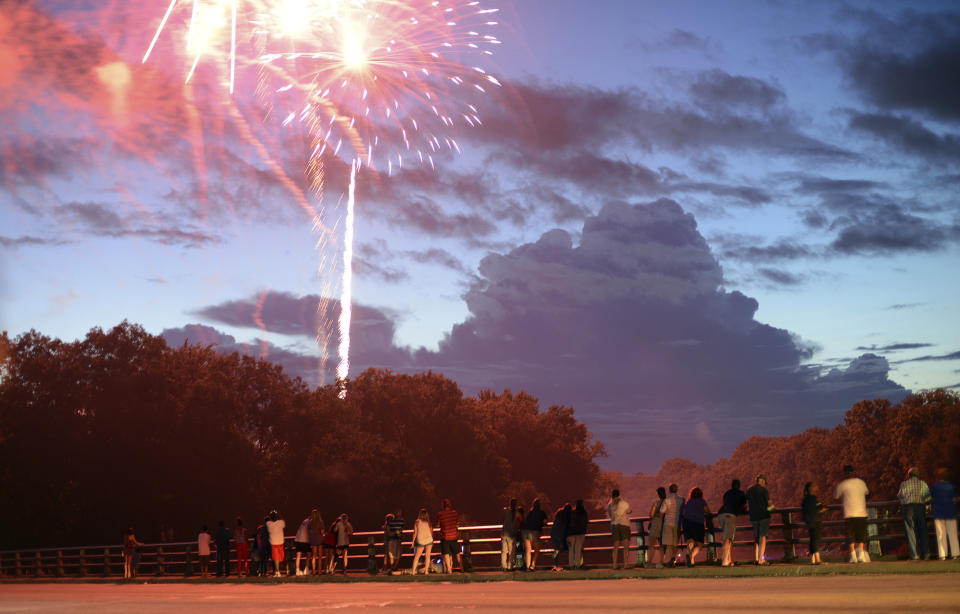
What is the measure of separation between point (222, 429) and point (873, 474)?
212ft

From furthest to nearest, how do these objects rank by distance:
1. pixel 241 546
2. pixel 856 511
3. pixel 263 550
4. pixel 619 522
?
pixel 241 546 < pixel 263 550 < pixel 619 522 < pixel 856 511

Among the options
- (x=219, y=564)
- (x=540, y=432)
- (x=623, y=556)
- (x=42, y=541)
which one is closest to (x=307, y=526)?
(x=219, y=564)

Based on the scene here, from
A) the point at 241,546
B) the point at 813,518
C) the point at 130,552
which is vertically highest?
the point at 813,518

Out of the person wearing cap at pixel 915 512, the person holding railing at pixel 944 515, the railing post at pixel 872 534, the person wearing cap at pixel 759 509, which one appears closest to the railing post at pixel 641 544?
the person wearing cap at pixel 759 509

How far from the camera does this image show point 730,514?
22641mm

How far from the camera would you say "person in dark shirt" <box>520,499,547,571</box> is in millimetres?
26547

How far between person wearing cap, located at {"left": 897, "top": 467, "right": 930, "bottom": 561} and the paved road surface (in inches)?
140

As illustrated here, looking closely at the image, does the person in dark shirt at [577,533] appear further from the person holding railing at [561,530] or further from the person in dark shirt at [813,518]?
the person in dark shirt at [813,518]

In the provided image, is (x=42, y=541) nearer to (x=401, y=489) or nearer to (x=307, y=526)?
(x=401, y=489)

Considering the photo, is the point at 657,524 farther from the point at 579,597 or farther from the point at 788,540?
the point at 579,597

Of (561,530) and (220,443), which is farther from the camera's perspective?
(220,443)

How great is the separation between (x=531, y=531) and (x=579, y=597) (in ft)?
33.8

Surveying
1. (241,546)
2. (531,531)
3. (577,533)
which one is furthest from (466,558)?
(241,546)

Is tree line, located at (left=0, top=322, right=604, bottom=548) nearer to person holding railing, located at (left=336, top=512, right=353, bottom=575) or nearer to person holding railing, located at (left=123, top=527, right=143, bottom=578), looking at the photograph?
person holding railing, located at (left=123, top=527, right=143, bottom=578)
